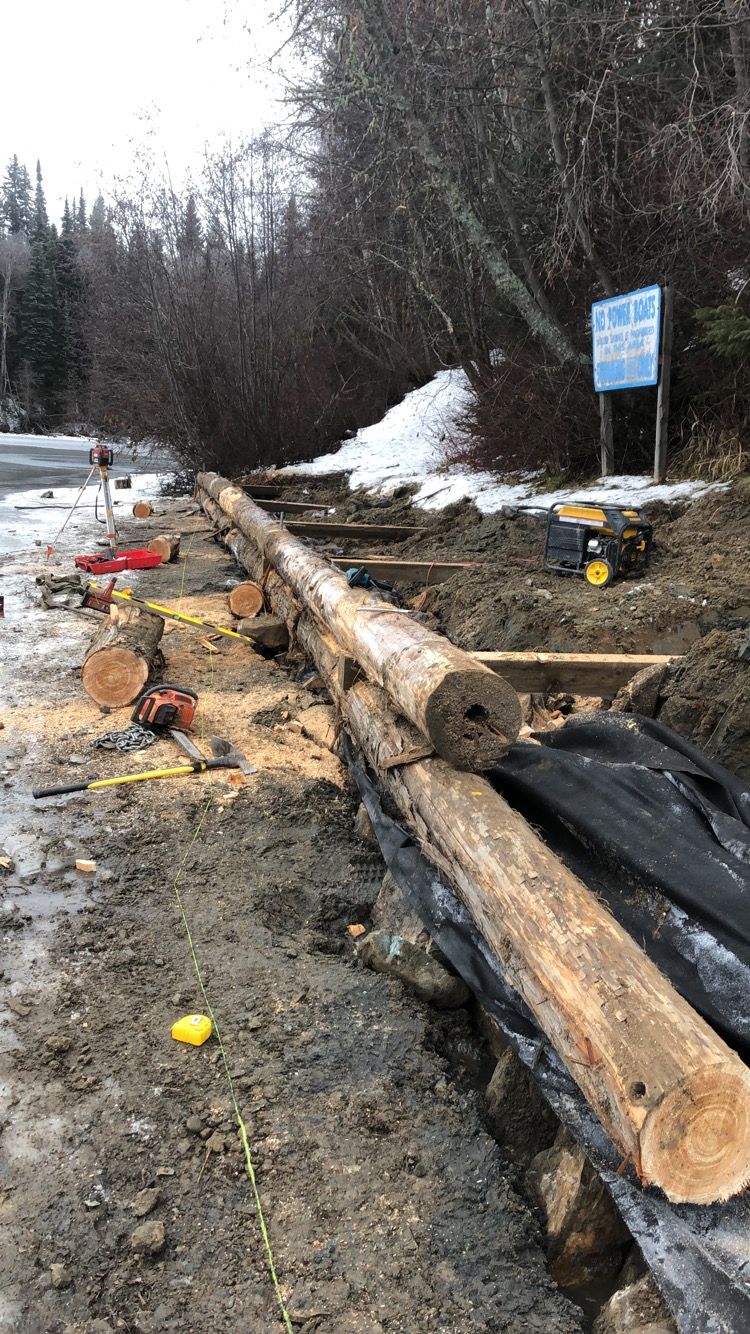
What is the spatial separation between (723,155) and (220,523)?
7.66 meters

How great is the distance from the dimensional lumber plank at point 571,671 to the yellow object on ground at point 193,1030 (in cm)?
234

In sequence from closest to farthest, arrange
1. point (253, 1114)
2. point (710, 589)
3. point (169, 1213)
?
point (169, 1213) → point (253, 1114) → point (710, 589)

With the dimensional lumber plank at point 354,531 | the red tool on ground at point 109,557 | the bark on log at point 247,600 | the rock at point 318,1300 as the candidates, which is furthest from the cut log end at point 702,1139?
the dimensional lumber plank at point 354,531

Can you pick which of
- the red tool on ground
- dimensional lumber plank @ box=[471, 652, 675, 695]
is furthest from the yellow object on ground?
the red tool on ground

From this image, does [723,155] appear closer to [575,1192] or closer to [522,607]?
[522,607]

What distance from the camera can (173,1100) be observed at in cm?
235

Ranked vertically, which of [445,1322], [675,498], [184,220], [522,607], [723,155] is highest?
[184,220]

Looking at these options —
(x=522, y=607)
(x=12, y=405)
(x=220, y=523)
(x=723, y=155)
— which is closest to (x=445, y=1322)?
Answer: (x=522, y=607)

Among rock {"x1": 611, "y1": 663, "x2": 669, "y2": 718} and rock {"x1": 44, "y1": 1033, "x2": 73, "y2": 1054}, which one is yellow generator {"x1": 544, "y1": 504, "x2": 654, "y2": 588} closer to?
rock {"x1": 611, "y1": 663, "x2": 669, "y2": 718}

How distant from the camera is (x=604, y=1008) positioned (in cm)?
186

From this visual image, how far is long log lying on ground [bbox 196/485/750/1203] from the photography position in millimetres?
1673

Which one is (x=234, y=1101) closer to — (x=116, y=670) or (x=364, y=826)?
(x=364, y=826)

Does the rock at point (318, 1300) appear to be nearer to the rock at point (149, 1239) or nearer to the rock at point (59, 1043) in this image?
the rock at point (149, 1239)

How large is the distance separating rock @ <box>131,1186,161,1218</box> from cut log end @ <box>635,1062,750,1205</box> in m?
1.21
